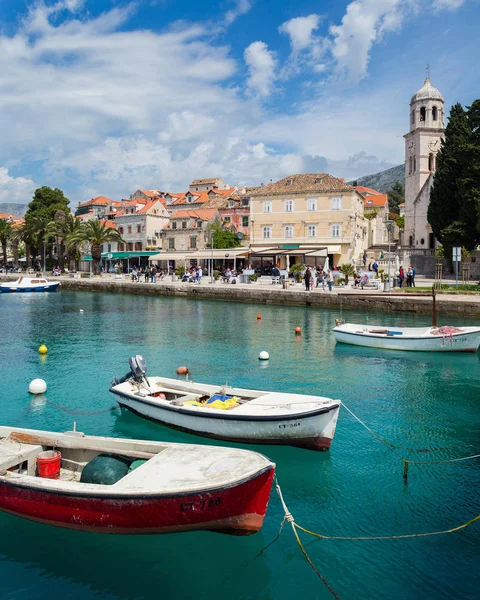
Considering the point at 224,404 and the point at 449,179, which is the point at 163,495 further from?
the point at 449,179

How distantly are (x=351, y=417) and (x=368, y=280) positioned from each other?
30.2 meters

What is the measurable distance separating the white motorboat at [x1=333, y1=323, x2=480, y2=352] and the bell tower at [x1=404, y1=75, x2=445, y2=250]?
43.9 m

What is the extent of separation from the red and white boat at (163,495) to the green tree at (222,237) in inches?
2170

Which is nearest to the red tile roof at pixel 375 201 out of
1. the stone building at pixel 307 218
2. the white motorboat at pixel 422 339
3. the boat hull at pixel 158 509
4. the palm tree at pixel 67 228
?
the stone building at pixel 307 218

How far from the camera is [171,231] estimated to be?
2628 inches

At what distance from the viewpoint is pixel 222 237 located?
62.4m

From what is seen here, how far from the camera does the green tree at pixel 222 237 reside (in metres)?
62.2

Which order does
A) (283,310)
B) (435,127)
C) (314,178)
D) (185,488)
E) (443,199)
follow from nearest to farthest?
(185,488) < (283,310) < (443,199) < (314,178) < (435,127)

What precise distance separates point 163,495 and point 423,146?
64.0 metres

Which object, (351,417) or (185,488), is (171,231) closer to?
(351,417)

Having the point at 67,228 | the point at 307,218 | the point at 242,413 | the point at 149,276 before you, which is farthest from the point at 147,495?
the point at 67,228

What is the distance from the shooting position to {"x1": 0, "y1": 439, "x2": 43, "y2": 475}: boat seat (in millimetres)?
7855

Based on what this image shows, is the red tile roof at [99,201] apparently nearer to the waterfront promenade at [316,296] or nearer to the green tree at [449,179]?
the waterfront promenade at [316,296]

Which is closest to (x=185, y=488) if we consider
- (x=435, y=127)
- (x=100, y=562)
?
(x=100, y=562)
